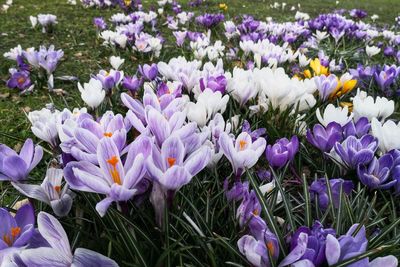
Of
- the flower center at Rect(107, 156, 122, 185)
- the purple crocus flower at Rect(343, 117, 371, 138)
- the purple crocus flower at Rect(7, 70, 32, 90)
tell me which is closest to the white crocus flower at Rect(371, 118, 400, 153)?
the purple crocus flower at Rect(343, 117, 371, 138)

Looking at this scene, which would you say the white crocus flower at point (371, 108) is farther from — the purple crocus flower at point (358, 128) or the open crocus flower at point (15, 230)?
the open crocus flower at point (15, 230)

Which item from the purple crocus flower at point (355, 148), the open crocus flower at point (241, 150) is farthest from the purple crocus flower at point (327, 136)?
the open crocus flower at point (241, 150)

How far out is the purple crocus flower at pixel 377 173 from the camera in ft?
4.34

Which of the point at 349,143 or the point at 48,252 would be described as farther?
the point at 349,143

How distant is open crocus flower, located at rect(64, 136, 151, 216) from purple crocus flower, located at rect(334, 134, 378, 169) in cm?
75

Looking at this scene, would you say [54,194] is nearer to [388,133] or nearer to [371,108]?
[388,133]

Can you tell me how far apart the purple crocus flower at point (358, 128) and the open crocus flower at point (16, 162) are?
3.69ft

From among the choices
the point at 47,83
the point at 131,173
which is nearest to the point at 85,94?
the point at 131,173

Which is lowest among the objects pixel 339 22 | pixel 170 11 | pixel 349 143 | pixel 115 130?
pixel 170 11

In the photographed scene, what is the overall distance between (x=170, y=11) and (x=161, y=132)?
7.68m

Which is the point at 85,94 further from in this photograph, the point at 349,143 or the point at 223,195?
the point at 349,143

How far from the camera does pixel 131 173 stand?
0.92 meters

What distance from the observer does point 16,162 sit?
1.06 m

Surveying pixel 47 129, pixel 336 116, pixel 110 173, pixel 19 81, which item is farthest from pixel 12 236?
pixel 19 81
